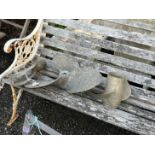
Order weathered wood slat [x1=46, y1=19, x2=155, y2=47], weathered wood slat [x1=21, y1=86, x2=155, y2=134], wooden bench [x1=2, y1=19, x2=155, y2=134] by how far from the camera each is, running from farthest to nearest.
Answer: weathered wood slat [x1=46, y1=19, x2=155, y2=47] → wooden bench [x1=2, y1=19, x2=155, y2=134] → weathered wood slat [x1=21, y1=86, x2=155, y2=134]

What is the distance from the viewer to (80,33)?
A: 3.11 meters

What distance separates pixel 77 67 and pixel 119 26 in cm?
52

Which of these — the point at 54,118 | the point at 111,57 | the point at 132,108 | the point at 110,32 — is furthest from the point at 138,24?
the point at 54,118

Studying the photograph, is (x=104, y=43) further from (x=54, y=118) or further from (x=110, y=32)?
(x=54, y=118)

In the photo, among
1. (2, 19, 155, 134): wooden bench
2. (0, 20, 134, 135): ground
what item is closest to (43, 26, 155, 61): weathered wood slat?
(2, 19, 155, 134): wooden bench

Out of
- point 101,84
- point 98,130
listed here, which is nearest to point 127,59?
point 101,84

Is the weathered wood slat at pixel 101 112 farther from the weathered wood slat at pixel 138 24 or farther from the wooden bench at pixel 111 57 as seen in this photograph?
the weathered wood slat at pixel 138 24

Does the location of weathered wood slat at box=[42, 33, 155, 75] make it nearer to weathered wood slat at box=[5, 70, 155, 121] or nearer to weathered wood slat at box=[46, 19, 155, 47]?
weathered wood slat at box=[46, 19, 155, 47]

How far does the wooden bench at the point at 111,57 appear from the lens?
269 cm

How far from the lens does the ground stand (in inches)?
125

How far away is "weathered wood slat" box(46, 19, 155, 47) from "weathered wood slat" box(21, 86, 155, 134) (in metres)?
0.60

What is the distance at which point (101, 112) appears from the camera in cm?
270

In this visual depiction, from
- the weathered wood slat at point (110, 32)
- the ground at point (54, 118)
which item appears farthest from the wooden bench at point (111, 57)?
the ground at point (54, 118)

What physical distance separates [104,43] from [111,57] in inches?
5.4
